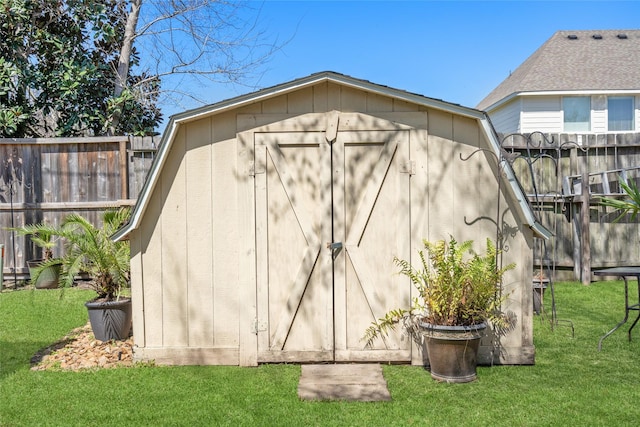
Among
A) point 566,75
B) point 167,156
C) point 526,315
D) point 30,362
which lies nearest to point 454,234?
point 526,315

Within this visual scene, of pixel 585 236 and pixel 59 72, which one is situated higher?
pixel 59 72

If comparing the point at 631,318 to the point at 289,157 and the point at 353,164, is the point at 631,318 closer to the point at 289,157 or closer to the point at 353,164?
the point at 353,164

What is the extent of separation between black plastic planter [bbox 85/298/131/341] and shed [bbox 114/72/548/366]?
0.83 m

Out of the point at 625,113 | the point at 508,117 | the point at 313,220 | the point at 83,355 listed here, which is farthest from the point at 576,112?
the point at 83,355

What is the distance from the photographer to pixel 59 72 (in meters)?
11.4

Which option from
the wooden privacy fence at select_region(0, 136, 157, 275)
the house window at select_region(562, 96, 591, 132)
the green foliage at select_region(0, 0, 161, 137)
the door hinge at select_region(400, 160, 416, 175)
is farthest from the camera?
the house window at select_region(562, 96, 591, 132)

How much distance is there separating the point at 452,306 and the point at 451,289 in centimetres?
14

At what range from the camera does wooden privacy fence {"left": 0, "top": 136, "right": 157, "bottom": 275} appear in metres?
9.14

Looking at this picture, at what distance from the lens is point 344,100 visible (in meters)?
5.23

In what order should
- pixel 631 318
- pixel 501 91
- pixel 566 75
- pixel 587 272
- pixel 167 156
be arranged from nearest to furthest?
pixel 167 156
pixel 631 318
pixel 587 272
pixel 566 75
pixel 501 91

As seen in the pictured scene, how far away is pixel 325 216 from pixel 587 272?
560cm

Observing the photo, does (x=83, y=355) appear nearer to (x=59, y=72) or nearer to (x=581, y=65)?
(x=59, y=72)

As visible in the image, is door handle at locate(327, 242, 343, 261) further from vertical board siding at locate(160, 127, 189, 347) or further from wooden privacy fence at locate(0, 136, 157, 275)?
wooden privacy fence at locate(0, 136, 157, 275)

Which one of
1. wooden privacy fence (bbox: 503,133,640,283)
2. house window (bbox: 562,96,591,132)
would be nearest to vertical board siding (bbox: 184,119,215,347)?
wooden privacy fence (bbox: 503,133,640,283)
